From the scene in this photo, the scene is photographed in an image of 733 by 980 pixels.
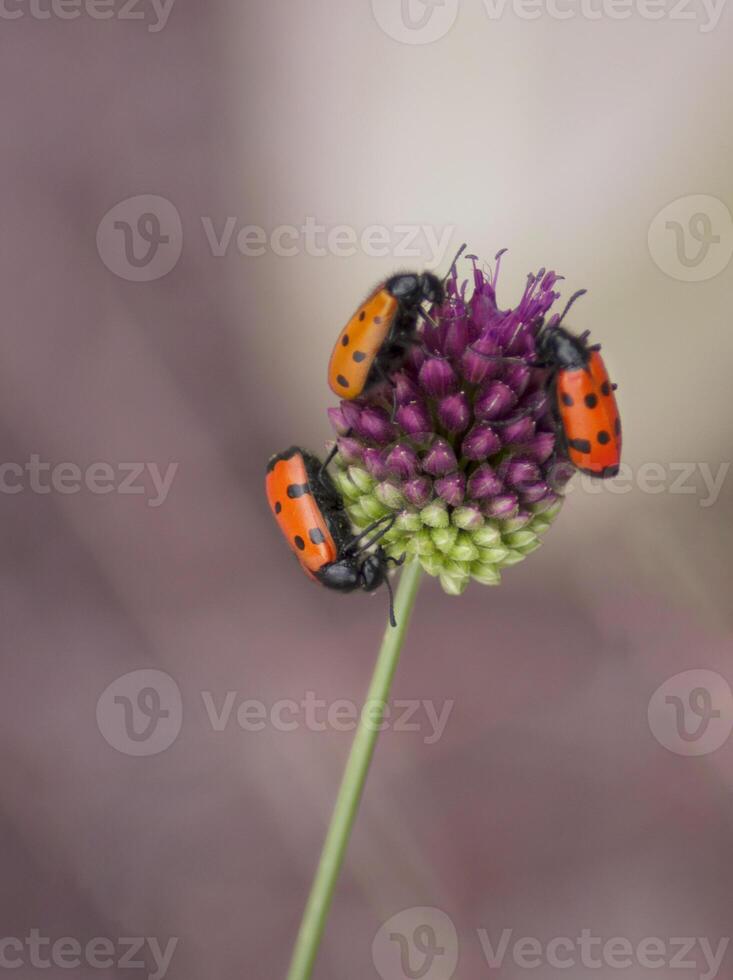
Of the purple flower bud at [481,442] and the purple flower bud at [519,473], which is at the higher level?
the purple flower bud at [481,442]

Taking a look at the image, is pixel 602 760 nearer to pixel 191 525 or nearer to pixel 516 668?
pixel 516 668

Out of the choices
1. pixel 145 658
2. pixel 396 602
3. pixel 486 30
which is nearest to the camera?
pixel 396 602

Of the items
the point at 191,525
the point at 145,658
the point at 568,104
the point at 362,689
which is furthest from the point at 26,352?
the point at 568,104

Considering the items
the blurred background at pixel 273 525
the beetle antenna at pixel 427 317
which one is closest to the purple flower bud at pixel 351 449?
the beetle antenna at pixel 427 317

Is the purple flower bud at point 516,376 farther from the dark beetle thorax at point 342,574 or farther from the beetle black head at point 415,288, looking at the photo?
the dark beetle thorax at point 342,574

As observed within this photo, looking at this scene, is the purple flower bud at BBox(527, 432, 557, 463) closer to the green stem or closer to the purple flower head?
the purple flower head

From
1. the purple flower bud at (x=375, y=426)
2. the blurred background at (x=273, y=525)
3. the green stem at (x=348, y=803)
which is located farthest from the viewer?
the blurred background at (x=273, y=525)

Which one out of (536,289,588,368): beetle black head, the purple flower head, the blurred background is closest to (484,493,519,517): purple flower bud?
the purple flower head

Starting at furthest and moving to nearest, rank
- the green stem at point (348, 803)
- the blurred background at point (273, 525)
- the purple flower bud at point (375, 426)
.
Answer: the blurred background at point (273, 525)
the purple flower bud at point (375, 426)
the green stem at point (348, 803)

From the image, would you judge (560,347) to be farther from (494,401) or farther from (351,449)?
(351,449)
